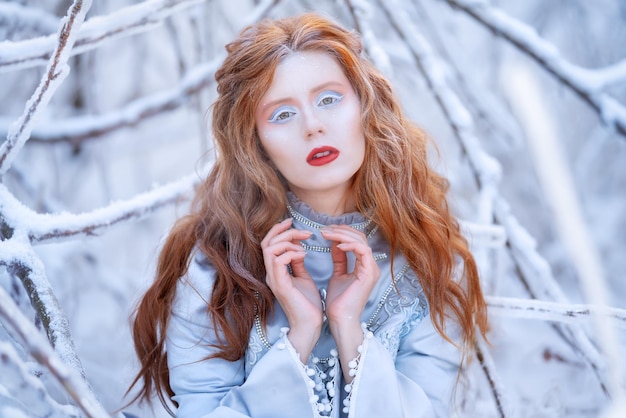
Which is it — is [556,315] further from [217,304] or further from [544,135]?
[217,304]

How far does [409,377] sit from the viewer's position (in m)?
0.96

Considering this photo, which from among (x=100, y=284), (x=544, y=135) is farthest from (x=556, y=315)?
(x=100, y=284)

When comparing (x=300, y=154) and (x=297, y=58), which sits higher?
(x=297, y=58)

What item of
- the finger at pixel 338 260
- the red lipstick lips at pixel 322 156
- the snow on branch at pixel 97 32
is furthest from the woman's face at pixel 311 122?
the snow on branch at pixel 97 32

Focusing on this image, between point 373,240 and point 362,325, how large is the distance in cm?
16

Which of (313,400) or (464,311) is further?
(464,311)

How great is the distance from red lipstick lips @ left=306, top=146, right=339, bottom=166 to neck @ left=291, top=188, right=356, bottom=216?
0.08 meters

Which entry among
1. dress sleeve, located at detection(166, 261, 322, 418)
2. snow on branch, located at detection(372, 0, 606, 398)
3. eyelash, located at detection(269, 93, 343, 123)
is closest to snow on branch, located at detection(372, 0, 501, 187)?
snow on branch, located at detection(372, 0, 606, 398)

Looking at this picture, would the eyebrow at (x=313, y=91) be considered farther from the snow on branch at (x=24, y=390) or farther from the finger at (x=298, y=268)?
the snow on branch at (x=24, y=390)

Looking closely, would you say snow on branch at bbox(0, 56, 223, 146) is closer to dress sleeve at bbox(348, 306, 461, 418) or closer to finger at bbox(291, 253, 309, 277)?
finger at bbox(291, 253, 309, 277)

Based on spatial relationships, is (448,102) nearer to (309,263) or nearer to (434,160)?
(434,160)

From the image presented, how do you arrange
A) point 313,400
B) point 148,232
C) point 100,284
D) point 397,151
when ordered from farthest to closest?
point 148,232 < point 100,284 < point 397,151 < point 313,400

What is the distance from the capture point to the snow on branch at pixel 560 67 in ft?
3.92

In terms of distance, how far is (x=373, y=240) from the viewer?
39.7 inches
